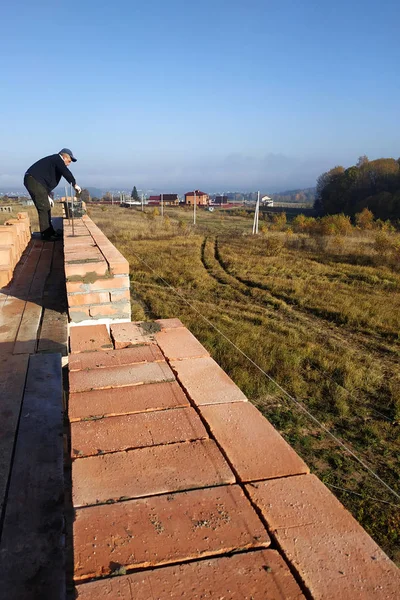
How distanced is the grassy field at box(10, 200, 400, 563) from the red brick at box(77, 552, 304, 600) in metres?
2.51

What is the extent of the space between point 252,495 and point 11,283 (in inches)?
160

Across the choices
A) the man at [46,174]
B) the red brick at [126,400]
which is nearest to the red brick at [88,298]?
the red brick at [126,400]

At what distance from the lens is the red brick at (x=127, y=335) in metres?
2.09

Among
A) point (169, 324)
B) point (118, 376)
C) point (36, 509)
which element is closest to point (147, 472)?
point (36, 509)

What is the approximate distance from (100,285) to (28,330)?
0.68m

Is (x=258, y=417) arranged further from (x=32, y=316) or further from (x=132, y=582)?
(x=32, y=316)


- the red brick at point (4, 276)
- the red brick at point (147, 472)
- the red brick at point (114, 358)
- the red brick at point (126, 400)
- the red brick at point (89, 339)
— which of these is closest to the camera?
the red brick at point (147, 472)

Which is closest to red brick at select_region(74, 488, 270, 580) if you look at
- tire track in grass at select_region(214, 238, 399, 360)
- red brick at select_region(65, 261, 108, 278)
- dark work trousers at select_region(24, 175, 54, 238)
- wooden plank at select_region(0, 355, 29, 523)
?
wooden plank at select_region(0, 355, 29, 523)

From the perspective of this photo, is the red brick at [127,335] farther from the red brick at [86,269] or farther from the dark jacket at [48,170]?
the dark jacket at [48,170]

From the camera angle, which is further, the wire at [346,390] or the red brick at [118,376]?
the wire at [346,390]

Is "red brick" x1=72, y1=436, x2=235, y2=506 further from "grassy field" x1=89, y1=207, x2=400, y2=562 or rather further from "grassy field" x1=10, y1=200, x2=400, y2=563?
"grassy field" x1=10, y1=200, x2=400, y2=563

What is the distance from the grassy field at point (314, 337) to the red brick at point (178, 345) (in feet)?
4.77

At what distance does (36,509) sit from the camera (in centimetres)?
140

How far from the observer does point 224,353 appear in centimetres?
681
